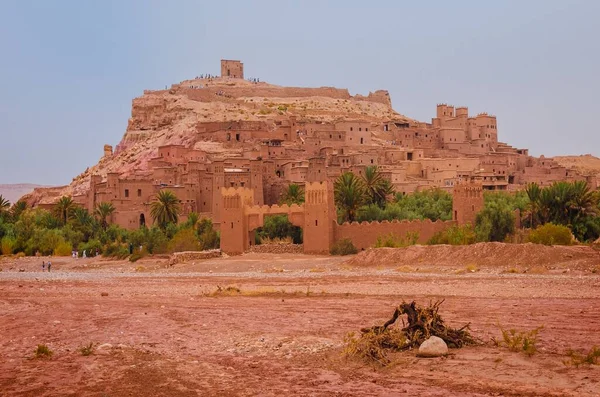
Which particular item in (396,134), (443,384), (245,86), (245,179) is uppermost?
(245,86)

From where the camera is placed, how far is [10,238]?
49.6 m

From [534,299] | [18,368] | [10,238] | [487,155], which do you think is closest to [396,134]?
[487,155]

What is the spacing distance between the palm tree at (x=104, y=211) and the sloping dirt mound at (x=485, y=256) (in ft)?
84.1

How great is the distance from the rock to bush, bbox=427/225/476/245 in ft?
73.3

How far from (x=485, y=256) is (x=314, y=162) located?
1087 inches

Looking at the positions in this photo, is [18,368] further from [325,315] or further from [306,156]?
[306,156]

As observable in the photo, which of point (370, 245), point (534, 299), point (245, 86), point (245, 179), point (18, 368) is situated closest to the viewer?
point (18, 368)

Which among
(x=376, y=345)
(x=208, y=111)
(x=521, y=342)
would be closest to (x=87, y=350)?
(x=376, y=345)

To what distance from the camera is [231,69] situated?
9981cm

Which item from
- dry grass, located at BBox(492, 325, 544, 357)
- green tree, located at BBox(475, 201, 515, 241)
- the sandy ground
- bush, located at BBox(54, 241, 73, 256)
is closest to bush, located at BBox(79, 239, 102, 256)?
bush, located at BBox(54, 241, 73, 256)

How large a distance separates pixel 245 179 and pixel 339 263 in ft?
71.3

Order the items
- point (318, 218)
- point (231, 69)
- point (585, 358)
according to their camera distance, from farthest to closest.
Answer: point (231, 69)
point (318, 218)
point (585, 358)

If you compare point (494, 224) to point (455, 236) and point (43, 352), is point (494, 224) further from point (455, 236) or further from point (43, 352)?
point (43, 352)

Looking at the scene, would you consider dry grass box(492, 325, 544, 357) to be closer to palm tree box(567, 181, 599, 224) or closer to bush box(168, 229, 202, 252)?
palm tree box(567, 181, 599, 224)
